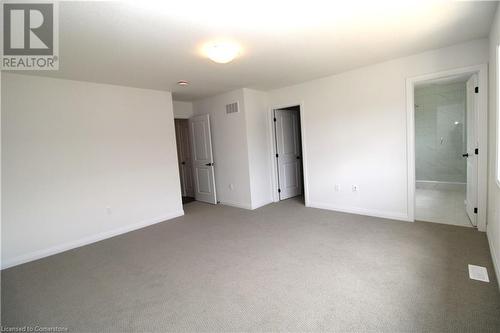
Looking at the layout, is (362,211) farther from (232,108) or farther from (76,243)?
(76,243)

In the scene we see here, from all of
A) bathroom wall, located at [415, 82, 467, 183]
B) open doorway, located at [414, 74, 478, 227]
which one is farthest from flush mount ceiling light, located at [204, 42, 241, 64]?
bathroom wall, located at [415, 82, 467, 183]

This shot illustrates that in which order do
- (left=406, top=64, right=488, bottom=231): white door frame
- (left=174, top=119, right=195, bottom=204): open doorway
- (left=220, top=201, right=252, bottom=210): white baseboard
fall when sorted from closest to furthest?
(left=406, top=64, right=488, bottom=231): white door frame < (left=220, top=201, right=252, bottom=210): white baseboard < (left=174, top=119, right=195, bottom=204): open doorway

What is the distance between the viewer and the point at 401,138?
374 cm

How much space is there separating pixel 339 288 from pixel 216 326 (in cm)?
110

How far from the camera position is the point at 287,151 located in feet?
18.9

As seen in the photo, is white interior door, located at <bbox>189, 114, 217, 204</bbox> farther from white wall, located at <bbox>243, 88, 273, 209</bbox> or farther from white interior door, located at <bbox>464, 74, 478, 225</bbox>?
white interior door, located at <bbox>464, 74, 478, 225</bbox>

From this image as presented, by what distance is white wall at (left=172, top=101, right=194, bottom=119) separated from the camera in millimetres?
5805

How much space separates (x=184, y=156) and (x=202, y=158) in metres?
1.21

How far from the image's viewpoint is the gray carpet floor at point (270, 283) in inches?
74.7

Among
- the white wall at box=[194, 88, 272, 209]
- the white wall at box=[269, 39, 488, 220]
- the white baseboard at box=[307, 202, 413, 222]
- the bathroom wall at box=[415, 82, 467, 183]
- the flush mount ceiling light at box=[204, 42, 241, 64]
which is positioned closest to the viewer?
the flush mount ceiling light at box=[204, 42, 241, 64]

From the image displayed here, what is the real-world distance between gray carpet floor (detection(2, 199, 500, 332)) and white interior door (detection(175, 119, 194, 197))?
2.96m

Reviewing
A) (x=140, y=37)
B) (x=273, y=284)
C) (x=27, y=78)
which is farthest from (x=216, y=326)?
(x=27, y=78)

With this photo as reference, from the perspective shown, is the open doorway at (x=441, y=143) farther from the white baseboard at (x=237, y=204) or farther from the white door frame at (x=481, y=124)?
the white baseboard at (x=237, y=204)

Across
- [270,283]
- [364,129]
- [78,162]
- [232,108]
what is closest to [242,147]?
[232,108]
